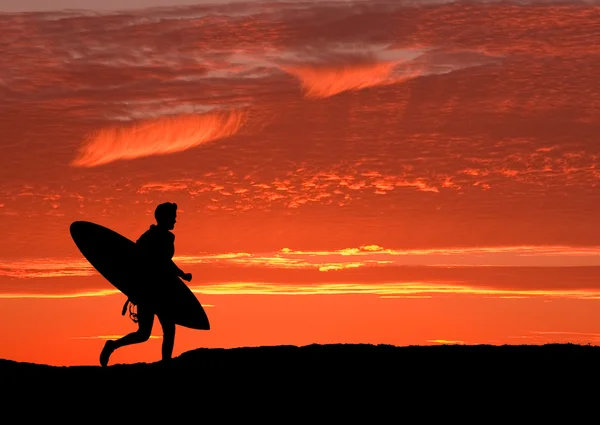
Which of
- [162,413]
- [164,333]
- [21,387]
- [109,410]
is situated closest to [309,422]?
[162,413]

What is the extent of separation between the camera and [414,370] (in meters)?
14.8

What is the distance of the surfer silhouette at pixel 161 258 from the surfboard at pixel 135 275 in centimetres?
12

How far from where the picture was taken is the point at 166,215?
15.0 meters

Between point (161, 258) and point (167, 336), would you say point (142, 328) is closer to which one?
point (167, 336)

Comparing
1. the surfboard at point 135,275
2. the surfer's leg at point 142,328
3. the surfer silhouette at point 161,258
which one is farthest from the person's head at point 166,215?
the surfer's leg at point 142,328

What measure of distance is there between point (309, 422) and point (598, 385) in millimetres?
4790

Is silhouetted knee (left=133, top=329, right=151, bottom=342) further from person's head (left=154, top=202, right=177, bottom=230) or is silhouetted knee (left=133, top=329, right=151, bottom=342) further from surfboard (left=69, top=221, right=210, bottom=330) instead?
person's head (left=154, top=202, right=177, bottom=230)

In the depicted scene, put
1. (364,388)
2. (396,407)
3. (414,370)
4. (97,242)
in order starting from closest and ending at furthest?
(396,407) < (364,388) < (414,370) < (97,242)

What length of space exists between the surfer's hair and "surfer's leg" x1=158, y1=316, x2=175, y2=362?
164cm

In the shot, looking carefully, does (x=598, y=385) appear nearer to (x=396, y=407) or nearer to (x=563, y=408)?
(x=563, y=408)

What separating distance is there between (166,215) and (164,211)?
0.25 feet

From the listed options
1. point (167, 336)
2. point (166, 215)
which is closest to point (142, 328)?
point (167, 336)

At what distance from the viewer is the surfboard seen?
15.1m

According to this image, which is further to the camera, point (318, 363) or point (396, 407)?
point (318, 363)
